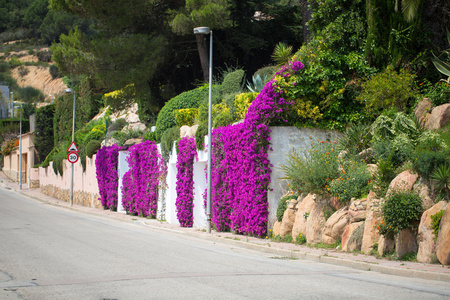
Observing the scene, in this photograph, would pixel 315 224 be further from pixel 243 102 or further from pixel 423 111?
pixel 243 102

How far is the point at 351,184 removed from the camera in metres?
13.7

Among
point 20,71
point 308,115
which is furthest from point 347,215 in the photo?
point 20,71

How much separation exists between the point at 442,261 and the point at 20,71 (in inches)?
5157

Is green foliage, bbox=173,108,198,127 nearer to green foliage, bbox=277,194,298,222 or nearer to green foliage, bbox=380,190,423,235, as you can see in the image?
green foliage, bbox=277,194,298,222

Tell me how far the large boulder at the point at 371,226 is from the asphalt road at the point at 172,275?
149cm

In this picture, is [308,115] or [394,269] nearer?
[394,269]

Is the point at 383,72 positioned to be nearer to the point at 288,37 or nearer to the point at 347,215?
the point at 347,215

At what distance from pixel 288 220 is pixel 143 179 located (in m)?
12.2

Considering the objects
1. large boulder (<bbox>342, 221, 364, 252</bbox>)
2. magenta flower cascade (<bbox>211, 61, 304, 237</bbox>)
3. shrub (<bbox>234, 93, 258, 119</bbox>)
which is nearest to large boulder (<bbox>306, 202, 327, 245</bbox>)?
large boulder (<bbox>342, 221, 364, 252</bbox>)

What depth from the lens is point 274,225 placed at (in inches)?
640

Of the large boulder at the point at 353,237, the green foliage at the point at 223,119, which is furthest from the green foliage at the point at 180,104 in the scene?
the large boulder at the point at 353,237

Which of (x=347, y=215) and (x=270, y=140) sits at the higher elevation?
(x=270, y=140)

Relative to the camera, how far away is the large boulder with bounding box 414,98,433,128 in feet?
49.1

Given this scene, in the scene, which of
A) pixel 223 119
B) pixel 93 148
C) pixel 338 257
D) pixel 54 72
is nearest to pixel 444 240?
pixel 338 257
